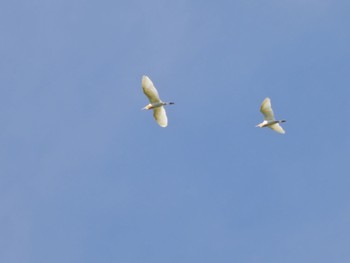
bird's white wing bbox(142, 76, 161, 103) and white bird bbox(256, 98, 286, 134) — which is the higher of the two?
bird's white wing bbox(142, 76, 161, 103)

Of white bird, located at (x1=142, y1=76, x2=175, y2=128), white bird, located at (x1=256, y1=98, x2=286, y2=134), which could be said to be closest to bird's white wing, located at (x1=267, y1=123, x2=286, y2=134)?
white bird, located at (x1=256, y1=98, x2=286, y2=134)

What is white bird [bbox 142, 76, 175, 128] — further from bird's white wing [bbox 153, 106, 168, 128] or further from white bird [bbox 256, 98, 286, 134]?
white bird [bbox 256, 98, 286, 134]

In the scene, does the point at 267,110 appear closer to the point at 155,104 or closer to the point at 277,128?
the point at 277,128

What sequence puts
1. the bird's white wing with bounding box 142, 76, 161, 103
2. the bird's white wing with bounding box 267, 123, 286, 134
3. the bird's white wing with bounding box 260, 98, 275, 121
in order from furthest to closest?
the bird's white wing with bounding box 267, 123, 286, 134, the bird's white wing with bounding box 260, 98, 275, 121, the bird's white wing with bounding box 142, 76, 161, 103

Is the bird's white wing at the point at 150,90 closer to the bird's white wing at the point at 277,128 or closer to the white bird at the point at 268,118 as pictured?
the white bird at the point at 268,118

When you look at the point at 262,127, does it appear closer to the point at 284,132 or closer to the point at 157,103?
the point at 284,132

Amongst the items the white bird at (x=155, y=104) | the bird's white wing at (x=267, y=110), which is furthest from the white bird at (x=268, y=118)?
the white bird at (x=155, y=104)

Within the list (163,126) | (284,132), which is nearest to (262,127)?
(284,132)
